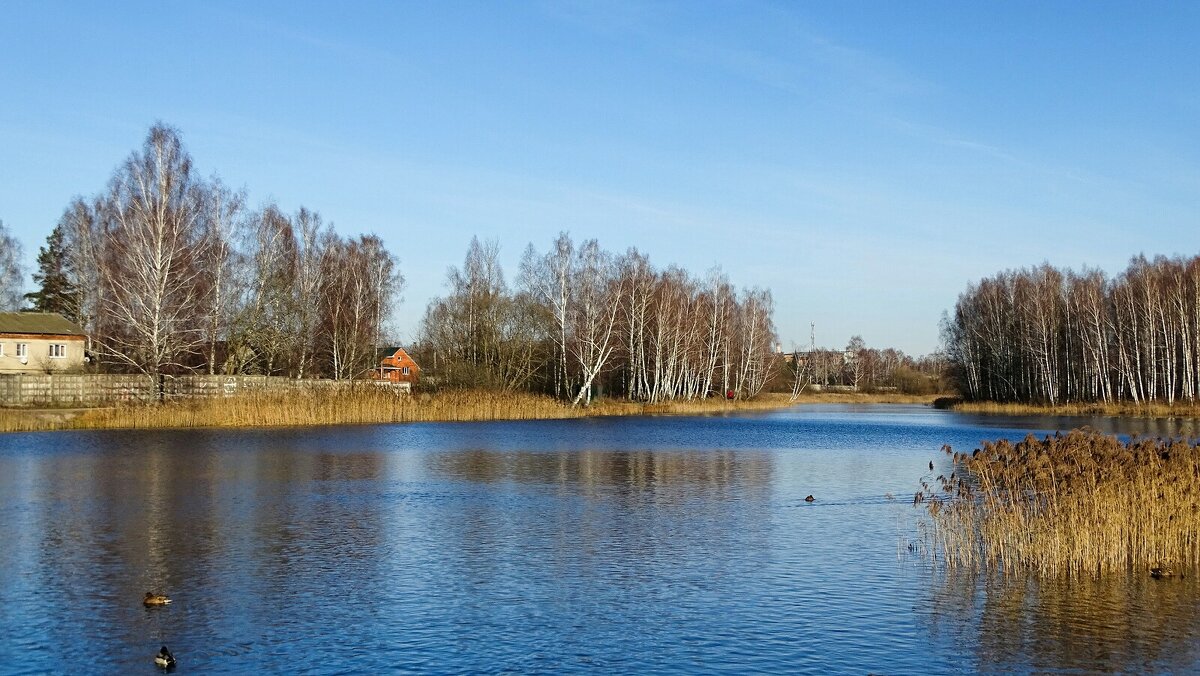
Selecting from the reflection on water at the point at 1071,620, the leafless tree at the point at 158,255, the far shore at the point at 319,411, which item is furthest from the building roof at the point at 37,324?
the reflection on water at the point at 1071,620

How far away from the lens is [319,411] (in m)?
43.4

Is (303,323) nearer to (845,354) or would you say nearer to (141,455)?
(141,455)

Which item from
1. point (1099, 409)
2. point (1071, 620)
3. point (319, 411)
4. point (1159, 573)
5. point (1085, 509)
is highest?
point (319, 411)

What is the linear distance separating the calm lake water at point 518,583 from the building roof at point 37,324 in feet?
118

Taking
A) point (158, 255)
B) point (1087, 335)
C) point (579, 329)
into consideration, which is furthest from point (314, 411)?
point (1087, 335)

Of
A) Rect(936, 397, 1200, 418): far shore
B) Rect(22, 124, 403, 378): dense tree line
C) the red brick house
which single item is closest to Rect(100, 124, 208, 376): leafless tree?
Rect(22, 124, 403, 378): dense tree line

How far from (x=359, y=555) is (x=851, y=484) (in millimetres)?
13051

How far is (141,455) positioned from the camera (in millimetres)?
28359

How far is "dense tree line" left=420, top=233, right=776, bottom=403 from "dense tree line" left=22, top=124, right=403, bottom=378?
17.9 ft

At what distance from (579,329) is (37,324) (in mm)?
31077

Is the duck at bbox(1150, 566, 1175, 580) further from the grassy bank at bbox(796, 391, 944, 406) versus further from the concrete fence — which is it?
the grassy bank at bbox(796, 391, 944, 406)

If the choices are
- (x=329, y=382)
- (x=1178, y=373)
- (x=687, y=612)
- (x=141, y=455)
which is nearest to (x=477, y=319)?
(x=329, y=382)

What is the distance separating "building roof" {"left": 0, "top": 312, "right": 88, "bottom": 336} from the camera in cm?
5691

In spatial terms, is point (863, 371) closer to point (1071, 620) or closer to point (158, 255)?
point (158, 255)
